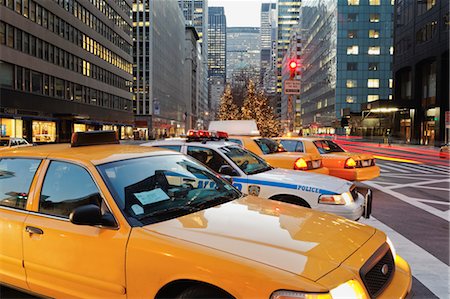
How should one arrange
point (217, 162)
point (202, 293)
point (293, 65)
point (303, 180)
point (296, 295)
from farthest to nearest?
1. point (293, 65)
2. point (217, 162)
3. point (303, 180)
4. point (202, 293)
5. point (296, 295)

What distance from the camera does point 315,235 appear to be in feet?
9.43

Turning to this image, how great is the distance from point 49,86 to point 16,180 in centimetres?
4442

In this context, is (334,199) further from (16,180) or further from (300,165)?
(16,180)

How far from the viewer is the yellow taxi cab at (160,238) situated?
240 cm

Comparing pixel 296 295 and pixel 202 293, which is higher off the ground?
pixel 296 295

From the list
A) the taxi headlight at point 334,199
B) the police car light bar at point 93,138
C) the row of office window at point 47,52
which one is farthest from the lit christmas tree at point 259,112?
the police car light bar at point 93,138

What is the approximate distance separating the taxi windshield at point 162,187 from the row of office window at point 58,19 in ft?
126

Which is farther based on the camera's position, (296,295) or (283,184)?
(283,184)

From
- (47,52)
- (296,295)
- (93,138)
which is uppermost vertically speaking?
(47,52)

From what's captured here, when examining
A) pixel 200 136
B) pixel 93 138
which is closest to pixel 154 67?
pixel 200 136

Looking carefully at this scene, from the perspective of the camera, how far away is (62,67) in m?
46.6

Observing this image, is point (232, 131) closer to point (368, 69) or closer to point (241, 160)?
point (241, 160)

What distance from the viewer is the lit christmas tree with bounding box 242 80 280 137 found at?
4662cm

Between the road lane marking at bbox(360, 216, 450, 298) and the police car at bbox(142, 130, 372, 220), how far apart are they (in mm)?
756
